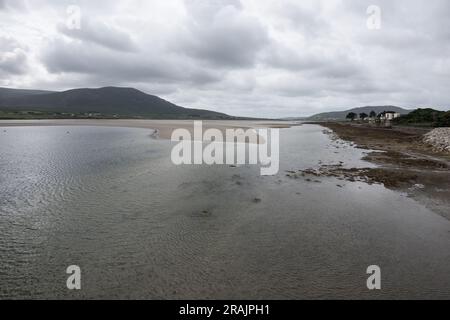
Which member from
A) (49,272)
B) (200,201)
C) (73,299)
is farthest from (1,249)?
(200,201)

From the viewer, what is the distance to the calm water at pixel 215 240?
498 cm

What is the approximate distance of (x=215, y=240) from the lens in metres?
6.88

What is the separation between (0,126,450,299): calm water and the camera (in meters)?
4.98

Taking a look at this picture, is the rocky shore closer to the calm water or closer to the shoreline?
the shoreline

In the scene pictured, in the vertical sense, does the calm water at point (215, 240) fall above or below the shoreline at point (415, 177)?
below

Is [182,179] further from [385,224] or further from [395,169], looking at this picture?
[395,169]

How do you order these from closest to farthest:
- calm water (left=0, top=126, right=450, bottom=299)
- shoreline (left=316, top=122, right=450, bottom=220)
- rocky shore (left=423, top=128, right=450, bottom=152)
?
calm water (left=0, top=126, right=450, bottom=299), shoreline (left=316, top=122, right=450, bottom=220), rocky shore (left=423, top=128, right=450, bottom=152)

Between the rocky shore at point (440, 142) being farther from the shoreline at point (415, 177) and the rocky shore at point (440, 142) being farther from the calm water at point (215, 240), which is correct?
the calm water at point (215, 240)

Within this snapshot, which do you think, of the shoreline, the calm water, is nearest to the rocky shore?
Result: the shoreline

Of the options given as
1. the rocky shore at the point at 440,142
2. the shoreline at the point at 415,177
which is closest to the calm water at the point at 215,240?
the shoreline at the point at 415,177

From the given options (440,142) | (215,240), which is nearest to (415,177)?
(215,240)

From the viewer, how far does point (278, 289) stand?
16.1ft

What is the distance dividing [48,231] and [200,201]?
17.7 ft

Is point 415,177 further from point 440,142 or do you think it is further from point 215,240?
point 440,142
